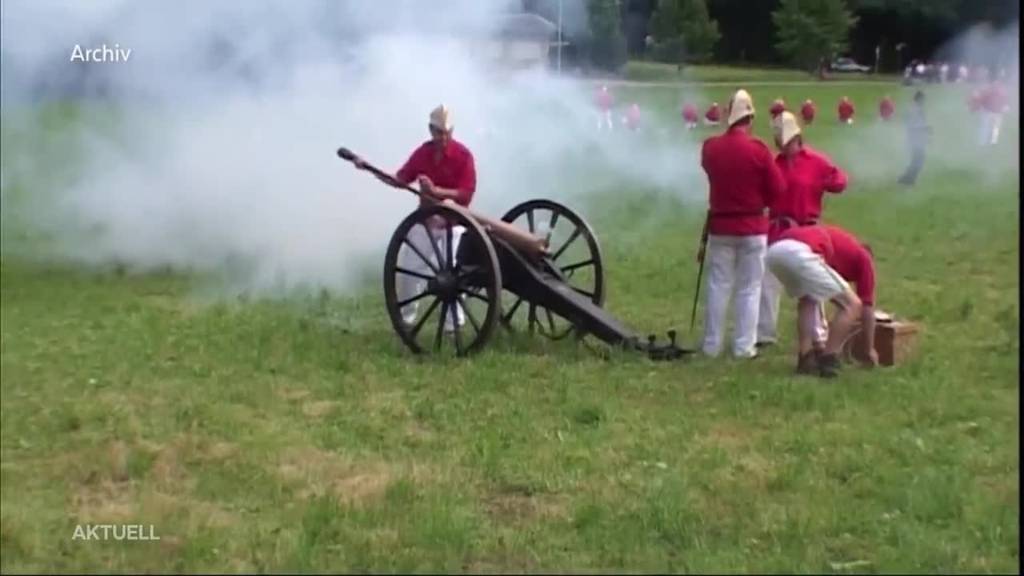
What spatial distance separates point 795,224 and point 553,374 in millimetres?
1675

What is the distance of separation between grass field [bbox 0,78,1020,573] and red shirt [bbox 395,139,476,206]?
916 mm

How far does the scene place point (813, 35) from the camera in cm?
1118

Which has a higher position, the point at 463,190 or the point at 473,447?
the point at 463,190

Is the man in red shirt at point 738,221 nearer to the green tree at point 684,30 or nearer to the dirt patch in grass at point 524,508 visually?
the dirt patch in grass at point 524,508

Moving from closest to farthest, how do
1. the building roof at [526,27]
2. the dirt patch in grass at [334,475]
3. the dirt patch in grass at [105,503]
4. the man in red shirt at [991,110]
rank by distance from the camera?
the dirt patch in grass at [105,503], the dirt patch in grass at [334,475], the building roof at [526,27], the man in red shirt at [991,110]

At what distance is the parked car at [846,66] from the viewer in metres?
12.7

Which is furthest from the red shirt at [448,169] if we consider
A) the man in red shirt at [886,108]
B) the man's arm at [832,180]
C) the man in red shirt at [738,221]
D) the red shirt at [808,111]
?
the man in red shirt at [886,108]

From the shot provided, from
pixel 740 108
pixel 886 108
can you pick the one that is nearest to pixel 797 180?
pixel 740 108

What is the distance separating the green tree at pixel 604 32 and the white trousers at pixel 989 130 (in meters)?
7.41

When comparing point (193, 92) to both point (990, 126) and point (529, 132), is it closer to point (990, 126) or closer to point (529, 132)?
point (529, 132)

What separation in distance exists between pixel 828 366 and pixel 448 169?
98.9 inches

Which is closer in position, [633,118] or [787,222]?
[787,222]

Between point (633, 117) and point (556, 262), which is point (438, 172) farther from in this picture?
point (633, 117)

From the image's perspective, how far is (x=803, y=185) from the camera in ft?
27.9
